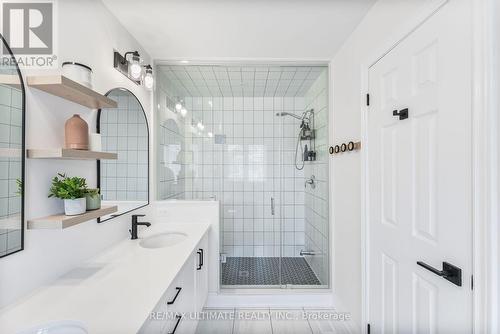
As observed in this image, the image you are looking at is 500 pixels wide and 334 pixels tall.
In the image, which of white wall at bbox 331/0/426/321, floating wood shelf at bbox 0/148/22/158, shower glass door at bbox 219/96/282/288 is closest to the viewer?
floating wood shelf at bbox 0/148/22/158

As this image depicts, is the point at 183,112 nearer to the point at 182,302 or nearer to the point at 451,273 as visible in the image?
the point at 182,302

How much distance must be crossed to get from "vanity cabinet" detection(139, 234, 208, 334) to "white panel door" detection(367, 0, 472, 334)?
1.22 m

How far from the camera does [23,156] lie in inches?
41.1

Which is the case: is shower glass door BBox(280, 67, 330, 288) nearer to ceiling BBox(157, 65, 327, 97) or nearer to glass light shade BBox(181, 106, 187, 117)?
ceiling BBox(157, 65, 327, 97)

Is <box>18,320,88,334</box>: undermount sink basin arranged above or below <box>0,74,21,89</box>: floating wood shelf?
below

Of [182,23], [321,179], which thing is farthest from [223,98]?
[321,179]

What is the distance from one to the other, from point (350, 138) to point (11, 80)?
2025 mm

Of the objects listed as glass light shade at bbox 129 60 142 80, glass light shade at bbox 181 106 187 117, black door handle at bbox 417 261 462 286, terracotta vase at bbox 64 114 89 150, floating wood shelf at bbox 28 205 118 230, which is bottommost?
black door handle at bbox 417 261 462 286

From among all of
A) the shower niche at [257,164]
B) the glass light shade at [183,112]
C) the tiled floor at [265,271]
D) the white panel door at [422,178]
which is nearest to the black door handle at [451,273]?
the white panel door at [422,178]

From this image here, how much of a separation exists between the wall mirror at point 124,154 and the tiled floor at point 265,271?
49.0 inches

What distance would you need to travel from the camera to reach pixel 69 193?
1.18m

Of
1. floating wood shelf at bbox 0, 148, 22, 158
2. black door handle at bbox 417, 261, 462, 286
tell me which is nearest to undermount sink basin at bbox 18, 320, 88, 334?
floating wood shelf at bbox 0, 148, 22, 158

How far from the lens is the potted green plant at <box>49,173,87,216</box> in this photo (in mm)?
1168

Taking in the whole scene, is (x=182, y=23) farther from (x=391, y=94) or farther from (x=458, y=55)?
(x=458, y=55)
